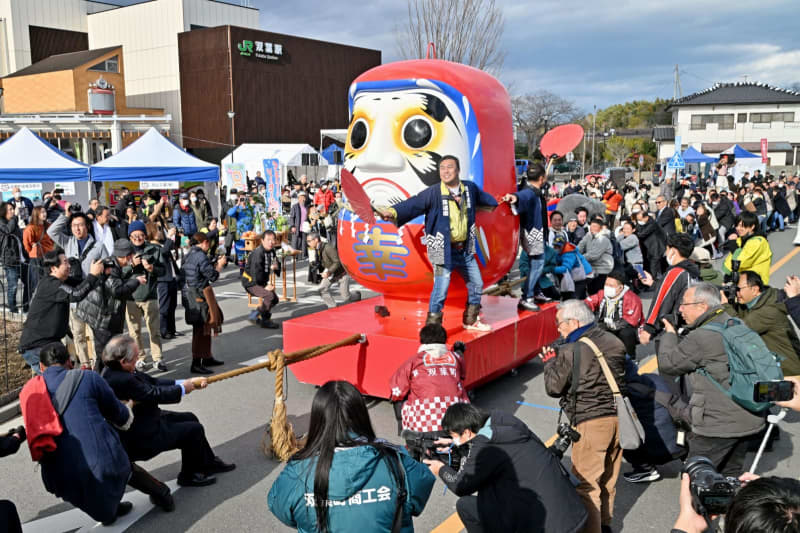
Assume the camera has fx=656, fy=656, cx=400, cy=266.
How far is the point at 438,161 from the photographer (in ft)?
20.8

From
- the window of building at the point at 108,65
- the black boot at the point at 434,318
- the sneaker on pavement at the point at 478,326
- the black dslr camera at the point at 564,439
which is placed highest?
the window of building at the point at 108,65

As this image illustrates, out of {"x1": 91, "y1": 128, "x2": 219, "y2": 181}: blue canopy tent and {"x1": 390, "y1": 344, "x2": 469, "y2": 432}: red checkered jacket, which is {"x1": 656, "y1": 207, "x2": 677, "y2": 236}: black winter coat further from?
{"x1": 390, "y1": 344, "x2": 469, "y2": 432}: red checkered jacket

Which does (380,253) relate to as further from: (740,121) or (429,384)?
(740,121)

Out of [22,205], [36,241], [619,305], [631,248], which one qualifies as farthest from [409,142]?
[22,205]

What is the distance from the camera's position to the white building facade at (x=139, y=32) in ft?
128

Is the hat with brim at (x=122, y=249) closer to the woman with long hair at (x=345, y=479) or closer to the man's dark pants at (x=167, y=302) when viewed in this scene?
the man's dark pants at (x=167, y=302)

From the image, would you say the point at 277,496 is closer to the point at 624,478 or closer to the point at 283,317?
the point at 624,478

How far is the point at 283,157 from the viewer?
29469 millimetres

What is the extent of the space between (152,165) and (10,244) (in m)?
3.68

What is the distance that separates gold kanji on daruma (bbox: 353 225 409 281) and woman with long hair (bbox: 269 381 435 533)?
383 cm

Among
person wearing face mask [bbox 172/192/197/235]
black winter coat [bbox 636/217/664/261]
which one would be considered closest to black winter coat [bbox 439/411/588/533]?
black winter coat [bbox 636/217/664/261]

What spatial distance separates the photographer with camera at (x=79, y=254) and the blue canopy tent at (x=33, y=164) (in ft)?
13.1

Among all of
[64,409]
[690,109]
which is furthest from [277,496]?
[690,109]

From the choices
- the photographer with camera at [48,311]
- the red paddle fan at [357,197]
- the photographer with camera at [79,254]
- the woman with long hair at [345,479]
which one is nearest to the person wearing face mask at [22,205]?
the photographer with camera at [79,254]
